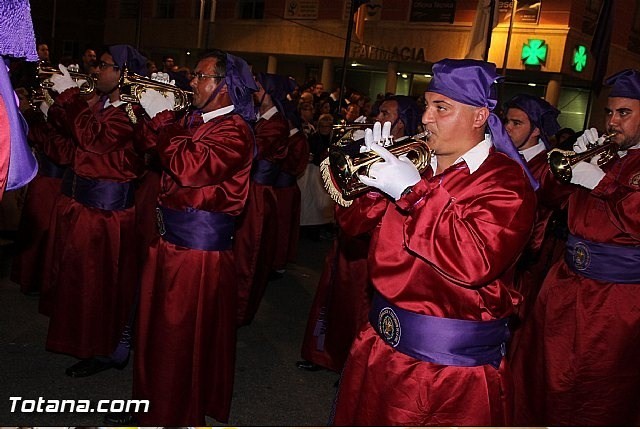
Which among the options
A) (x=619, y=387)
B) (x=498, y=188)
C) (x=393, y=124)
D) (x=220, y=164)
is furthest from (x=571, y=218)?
(x=220, y=164)

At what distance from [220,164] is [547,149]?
2.77 meters

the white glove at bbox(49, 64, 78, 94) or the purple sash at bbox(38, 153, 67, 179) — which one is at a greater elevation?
the white glove at bbox(49, 64, 78, 94)

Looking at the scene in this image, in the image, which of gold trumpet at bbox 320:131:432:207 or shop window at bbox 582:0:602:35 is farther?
shop window at bbox 582:0:602:35

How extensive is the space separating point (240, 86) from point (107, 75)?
1.38m

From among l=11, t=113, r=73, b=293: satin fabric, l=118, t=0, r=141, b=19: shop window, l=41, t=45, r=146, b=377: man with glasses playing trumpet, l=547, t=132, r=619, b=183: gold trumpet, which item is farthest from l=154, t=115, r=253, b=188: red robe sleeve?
l=118, t=0, r=141, b=19: shop window

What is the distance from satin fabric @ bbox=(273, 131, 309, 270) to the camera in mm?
7891

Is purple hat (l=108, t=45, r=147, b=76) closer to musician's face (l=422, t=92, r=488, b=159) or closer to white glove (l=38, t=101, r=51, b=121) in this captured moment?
white glove (l=38, t=101, r=51, b=121)

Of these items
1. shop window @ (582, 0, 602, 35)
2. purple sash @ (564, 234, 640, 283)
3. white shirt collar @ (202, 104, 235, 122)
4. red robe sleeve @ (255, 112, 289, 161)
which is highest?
shop window @ (582, 0, 602, 35)

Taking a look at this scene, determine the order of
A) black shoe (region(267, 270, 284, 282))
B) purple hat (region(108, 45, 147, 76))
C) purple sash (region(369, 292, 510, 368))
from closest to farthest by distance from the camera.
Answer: purple sash (region(369, 292, 510, 368)), purple hat (region(108, 45, 147, 76)), black shoe (region(267, 270, 284, 282))

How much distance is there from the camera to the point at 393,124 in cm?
517

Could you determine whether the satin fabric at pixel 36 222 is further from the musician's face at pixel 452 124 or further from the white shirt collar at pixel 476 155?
the white shirt collar at pixel 476 155

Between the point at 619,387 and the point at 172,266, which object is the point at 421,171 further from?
the point at 619,387

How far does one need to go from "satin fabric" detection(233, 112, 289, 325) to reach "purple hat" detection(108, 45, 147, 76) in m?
1.51

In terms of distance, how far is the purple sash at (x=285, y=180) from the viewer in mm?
7988
